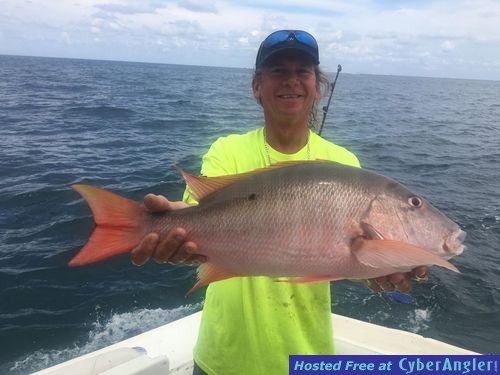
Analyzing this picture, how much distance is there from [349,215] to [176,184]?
1127 centimetres

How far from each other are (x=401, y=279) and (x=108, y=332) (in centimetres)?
535

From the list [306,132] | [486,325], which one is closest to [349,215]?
[306,132]

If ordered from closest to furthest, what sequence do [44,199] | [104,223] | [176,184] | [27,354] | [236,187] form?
1. [104,223]
2. [236,187]
3. [27,354]
4. [44,199]
5. [176,184]

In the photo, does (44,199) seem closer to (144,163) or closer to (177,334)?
(144,163)

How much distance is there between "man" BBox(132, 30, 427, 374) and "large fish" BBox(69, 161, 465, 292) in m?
0.13

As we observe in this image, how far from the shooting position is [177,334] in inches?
182

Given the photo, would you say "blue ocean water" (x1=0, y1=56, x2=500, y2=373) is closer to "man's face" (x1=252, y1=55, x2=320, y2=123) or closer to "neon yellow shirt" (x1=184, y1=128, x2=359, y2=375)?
"man's face" (x1=252, y1=55, x2=320, y2=123)

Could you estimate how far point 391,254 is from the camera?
226 centimetres

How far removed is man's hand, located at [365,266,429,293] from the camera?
2.48 meters

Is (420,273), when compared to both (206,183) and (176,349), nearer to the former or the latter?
(206,183)

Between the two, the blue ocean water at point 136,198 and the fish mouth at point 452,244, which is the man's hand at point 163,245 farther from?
the blue ocean water at point 136,198

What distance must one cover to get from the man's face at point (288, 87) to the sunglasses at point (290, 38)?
11cm

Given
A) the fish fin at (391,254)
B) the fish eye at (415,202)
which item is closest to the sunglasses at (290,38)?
the fish eye at (415,202)

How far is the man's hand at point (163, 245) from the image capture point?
2381 millimetres
